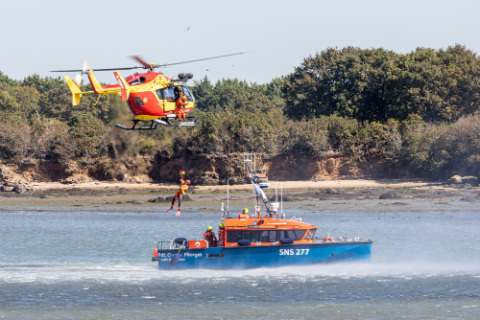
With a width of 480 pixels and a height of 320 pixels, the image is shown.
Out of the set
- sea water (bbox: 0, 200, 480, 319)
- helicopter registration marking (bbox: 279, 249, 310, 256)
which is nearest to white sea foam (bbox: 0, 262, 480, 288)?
sea water (bbox: 0, 200, 480, 319)

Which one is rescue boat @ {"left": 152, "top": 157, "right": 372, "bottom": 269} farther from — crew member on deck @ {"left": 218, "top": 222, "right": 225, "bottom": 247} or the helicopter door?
the helicopter door

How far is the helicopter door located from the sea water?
6.82 m

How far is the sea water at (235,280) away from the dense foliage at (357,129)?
51.5 ft

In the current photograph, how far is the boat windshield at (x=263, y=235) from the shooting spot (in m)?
27.7

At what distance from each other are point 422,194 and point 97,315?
122 ft

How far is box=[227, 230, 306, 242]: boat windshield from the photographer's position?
2766 cm

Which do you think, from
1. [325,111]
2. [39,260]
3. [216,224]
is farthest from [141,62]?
[325,111]

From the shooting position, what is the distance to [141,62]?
87.2ft

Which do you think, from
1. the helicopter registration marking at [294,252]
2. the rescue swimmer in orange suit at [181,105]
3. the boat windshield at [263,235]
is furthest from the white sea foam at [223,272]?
the rescue swimmer in orange suit at [181,105]

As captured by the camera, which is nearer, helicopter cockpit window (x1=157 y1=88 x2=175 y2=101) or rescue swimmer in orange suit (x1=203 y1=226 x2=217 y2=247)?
helicopter cockpit window (x1=157 y1=88 x2=175 y2=101)

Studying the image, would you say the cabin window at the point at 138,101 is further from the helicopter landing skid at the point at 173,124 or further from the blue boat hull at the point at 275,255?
the blue boat hull at the point at 275,255

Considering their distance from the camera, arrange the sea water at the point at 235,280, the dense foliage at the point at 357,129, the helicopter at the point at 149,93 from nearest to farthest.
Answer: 1. the sea water at the point at 235,280
2. the helicopter at the point at 149,93
3. the dense foliage at the point at 357,129

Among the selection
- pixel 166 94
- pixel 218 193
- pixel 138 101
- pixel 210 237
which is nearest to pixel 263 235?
pixel 210 237

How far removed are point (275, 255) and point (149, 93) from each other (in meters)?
8.16
